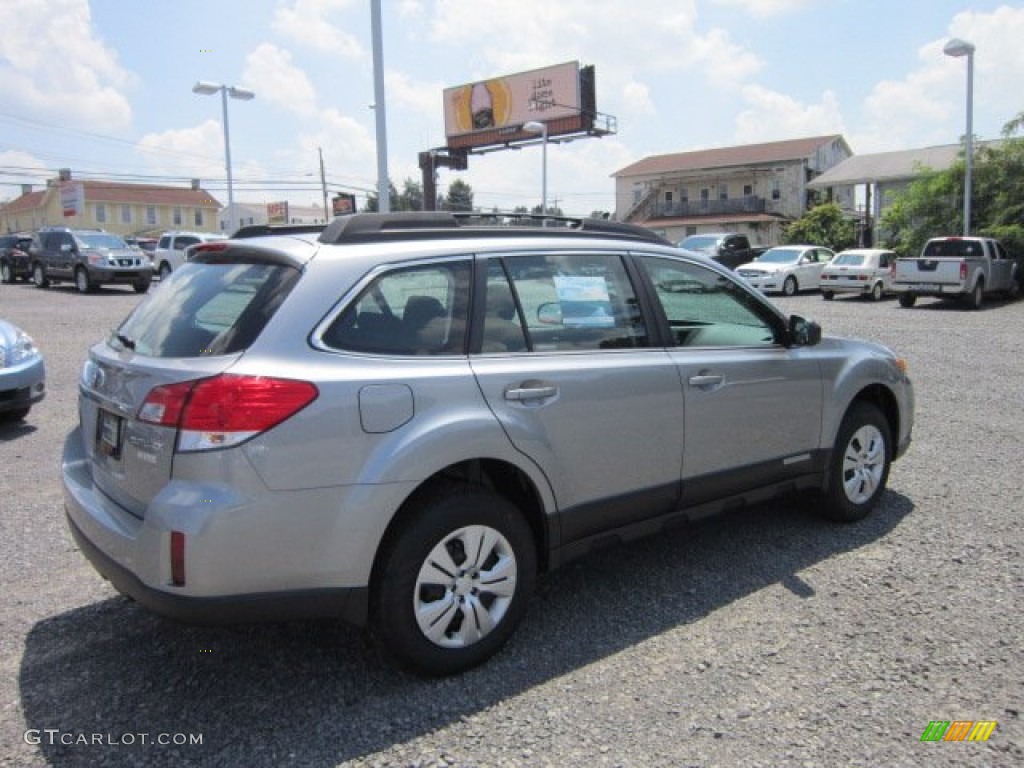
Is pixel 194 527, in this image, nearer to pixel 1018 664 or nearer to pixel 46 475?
pixel 1018 664

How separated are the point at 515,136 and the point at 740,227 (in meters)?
16.0

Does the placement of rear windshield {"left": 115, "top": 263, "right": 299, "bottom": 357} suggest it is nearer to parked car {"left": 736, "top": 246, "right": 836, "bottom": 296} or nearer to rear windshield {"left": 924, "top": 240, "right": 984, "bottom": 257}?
rear windshield {"left": 924, "top": 240, "right": 984, "bottom": 257}

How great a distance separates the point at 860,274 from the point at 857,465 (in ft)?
66.7

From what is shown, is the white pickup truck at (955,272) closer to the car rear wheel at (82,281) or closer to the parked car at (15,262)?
the car rear wheel at (82,281)

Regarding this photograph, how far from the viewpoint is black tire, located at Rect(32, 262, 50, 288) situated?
2578 centimetres

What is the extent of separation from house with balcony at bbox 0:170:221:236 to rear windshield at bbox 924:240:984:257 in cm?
6922

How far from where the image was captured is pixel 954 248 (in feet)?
71.3

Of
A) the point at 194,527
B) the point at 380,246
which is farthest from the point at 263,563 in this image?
the point at 380,246

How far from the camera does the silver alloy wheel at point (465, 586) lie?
313 cm

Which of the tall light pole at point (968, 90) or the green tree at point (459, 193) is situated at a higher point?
the green tree at point (459, 193)

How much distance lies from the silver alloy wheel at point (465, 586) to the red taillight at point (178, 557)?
0.82 meters

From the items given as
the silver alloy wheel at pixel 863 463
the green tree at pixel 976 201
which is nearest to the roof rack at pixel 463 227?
the silver alloy wheel at pixel 863 463

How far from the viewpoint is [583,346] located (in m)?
3.69

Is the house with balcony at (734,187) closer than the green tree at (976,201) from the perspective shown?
No
